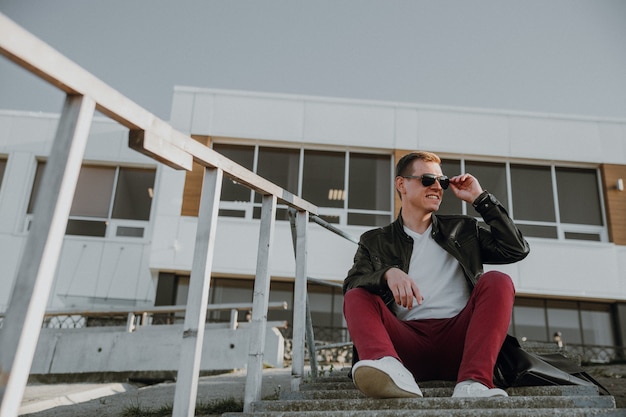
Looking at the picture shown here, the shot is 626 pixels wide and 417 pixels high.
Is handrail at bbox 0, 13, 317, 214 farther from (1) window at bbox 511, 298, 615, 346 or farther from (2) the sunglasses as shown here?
(1) window at bbox 511, 298, 615, 346

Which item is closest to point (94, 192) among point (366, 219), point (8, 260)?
point (8, 260)

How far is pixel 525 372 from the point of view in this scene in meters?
2.26

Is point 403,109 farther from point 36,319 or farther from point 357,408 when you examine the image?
point 36,319

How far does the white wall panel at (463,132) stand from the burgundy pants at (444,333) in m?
10.2

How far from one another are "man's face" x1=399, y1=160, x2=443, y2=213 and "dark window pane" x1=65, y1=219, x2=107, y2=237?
11.4 metres

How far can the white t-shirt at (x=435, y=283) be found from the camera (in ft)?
8.41

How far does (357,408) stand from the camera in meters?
2.09

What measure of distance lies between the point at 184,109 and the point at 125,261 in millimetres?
3887

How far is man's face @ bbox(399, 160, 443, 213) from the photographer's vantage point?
282 cm

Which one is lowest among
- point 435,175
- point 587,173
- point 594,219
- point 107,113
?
point 107,113

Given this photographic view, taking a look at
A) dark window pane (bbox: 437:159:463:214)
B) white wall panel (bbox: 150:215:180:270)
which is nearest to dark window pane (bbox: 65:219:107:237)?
white wall panel (bbox: 150:215:180:270)

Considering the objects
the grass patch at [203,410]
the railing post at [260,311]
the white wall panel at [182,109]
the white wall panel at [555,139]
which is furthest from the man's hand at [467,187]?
the white wall panel at [555,139]

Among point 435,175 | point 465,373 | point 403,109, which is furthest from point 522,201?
point 465,373

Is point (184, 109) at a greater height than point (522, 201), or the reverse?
point (184, 109)
